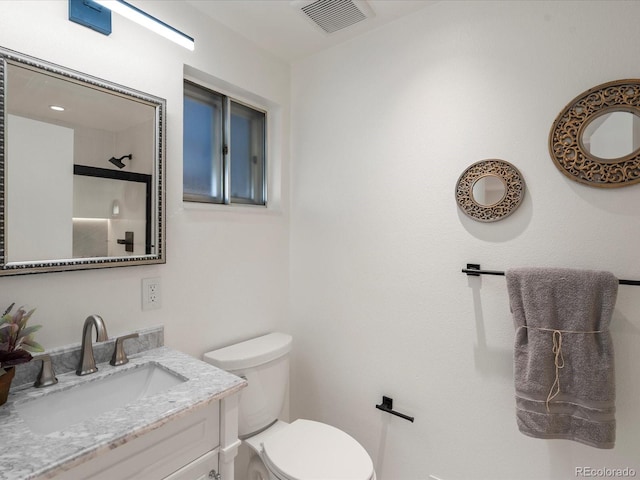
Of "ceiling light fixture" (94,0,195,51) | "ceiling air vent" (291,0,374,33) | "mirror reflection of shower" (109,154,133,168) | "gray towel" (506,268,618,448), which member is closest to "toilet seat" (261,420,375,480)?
"gray towel" (506,268,618,448)

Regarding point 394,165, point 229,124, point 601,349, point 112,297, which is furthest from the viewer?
point 229,124

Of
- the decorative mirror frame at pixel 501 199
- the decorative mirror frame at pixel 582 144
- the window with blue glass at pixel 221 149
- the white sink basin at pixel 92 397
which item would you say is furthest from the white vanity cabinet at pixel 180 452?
the decorative mirror frame at pixel 582 144

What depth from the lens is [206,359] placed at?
5.03 ft

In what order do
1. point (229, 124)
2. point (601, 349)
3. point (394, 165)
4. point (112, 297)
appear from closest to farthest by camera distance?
1. point (601, 349)
2. point (112, 297)
3. point (394, 165)
4. point (229, 124)

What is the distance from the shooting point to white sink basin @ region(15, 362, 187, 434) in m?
0.99

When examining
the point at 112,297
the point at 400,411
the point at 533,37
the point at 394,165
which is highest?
the point at 533,37

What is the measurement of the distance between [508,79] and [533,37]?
0.55ft

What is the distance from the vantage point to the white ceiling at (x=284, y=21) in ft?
5.00

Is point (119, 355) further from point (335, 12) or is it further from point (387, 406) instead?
point (335, 12)

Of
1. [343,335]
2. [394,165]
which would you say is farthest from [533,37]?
[343,335]

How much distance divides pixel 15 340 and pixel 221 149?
1.24 m

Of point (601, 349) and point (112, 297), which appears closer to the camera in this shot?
point (601, 349)

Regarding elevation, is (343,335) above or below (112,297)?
below

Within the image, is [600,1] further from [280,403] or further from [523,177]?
[280,403]
